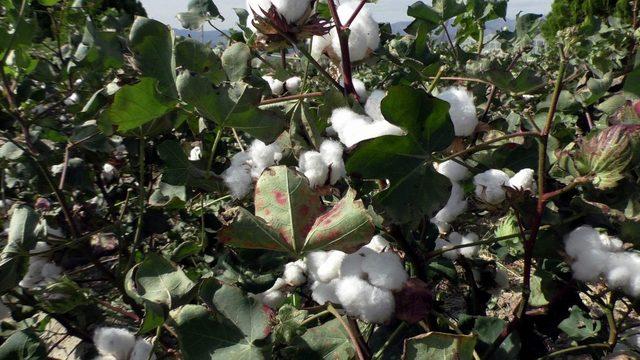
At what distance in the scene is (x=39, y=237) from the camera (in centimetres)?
84

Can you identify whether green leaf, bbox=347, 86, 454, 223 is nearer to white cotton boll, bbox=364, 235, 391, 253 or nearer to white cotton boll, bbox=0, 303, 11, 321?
white cotton boll, bbox=364, 235, 391, 253

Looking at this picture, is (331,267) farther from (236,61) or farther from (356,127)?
(236,61)

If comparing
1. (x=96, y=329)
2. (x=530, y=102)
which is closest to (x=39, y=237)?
(x=96, y=329)

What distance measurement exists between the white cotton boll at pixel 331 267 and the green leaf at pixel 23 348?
40 cm

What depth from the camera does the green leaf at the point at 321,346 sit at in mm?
671

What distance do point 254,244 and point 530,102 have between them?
129 cm

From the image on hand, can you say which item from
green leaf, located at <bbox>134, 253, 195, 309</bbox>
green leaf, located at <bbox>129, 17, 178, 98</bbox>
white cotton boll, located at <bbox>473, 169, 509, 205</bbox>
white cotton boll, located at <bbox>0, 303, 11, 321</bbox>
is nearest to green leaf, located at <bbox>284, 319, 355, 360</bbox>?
green leaf, located at <bbox>134, 253, 195, 309</bbox>

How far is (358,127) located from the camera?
0.59m

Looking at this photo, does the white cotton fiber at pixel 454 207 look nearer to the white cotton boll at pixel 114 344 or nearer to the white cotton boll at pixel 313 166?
the white cotton boll at pixel 313 166

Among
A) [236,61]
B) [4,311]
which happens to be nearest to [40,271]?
[4,311]

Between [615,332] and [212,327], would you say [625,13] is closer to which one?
[615,332]

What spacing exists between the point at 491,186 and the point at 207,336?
40 centimetres

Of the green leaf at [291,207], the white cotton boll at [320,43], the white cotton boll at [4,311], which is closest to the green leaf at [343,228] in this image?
the green leaf at [291,207]

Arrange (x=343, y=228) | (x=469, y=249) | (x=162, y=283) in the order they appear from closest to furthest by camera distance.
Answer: (x=343, y=228), (x=162, y=283), (x=469, y=249)
